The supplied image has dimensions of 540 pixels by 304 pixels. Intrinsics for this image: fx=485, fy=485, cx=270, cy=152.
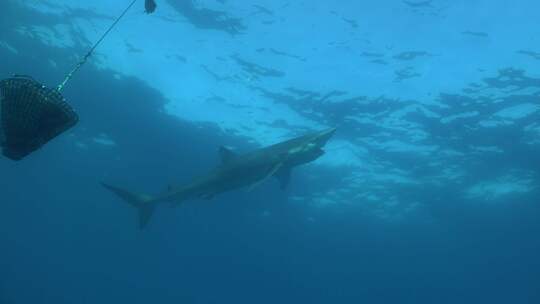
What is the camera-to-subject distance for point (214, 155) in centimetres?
3338

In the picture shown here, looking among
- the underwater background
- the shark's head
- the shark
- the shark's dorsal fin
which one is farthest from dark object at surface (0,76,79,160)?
the underwater background

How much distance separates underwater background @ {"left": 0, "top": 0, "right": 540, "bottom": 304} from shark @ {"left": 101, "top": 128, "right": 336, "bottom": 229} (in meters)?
7.17

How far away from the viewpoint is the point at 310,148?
1288 centimetres

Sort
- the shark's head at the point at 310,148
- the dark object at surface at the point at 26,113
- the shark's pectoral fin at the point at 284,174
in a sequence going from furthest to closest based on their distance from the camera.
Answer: the shark's pectoral fin at the point at 284,174
the shark's head at the point at 310,148
the dark object at surface at the point at 26,113

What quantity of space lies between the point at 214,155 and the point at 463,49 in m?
18.6

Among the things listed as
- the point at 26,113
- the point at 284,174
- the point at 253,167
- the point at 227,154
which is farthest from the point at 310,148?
the point at 26,113

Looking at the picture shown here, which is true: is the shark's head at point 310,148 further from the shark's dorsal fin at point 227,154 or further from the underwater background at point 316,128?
the underwater background at point 316,128

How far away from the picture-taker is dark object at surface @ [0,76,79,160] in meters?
4.32

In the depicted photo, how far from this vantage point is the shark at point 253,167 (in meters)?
12.9

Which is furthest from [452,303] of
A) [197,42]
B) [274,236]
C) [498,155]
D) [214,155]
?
[197,42]

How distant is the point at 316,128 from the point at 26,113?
75.3 feet

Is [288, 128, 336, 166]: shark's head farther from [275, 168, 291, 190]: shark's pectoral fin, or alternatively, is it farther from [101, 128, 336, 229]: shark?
[275, 168, 291, 190]: shark's pectoral fin

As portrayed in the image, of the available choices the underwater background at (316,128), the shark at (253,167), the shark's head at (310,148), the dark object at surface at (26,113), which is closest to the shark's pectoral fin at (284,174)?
the shark at (253,167)

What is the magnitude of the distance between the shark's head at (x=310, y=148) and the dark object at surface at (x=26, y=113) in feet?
29.1
